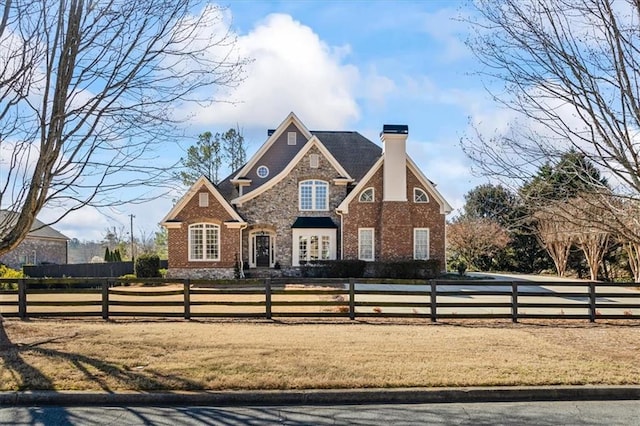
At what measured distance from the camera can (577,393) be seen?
6.80 m

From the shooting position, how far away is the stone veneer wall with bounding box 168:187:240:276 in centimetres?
2798

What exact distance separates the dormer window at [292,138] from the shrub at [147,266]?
10275mm

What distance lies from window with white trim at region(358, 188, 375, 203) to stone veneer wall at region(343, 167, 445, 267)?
169mm

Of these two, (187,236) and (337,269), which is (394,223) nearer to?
(337,269)

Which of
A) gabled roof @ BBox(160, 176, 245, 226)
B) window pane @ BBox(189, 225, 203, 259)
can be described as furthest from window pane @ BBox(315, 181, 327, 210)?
window pane @ BBox(189, 225, 203, 259)

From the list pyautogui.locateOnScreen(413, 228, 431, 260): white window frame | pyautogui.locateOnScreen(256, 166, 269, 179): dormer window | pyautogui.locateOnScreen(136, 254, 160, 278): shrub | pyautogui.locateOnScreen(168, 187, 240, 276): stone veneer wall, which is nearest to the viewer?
pyautogui.locateOnScreen(136, 254, 160, 278): shrub

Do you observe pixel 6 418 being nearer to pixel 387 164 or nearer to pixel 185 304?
pixel 185 304

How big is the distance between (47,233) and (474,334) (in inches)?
1689

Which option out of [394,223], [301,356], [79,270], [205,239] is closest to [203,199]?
[205,239]

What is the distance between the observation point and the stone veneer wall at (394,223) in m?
28.1

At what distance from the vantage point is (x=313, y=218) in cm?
2931

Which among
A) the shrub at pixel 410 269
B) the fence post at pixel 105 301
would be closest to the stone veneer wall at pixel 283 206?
the shrub at pixel 410 269

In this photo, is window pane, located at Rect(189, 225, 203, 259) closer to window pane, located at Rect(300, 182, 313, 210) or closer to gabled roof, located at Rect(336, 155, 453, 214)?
window pane, located at Rect(300, 182, 313, 210)

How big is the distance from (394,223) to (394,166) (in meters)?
3.00
